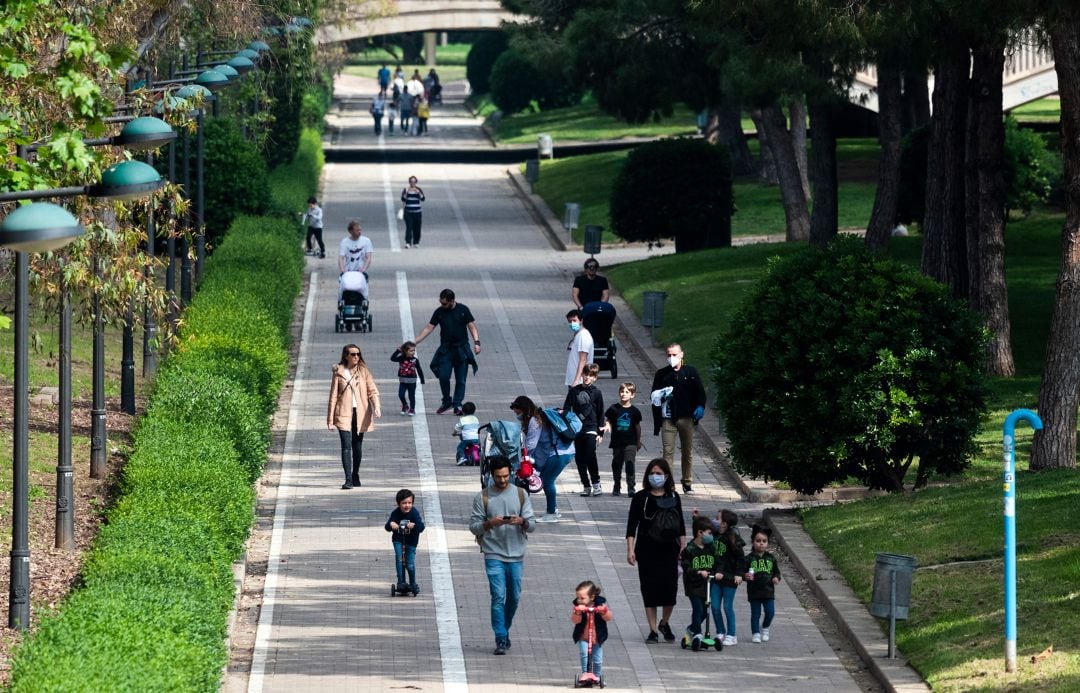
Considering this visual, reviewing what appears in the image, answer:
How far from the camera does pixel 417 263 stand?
134ft

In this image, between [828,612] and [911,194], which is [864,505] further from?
[911,194]

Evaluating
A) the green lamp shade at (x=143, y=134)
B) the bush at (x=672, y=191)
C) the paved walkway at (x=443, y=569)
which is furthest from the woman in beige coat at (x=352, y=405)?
the bush at (x=672, y=191)

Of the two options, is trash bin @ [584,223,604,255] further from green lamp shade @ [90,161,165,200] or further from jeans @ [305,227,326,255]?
green lamp shade @ [90,161,165,200]

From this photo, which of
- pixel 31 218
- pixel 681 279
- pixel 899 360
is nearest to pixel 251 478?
pixel 899 360

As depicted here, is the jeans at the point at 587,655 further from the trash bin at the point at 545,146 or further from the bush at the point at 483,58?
the bush at the point at 483,58

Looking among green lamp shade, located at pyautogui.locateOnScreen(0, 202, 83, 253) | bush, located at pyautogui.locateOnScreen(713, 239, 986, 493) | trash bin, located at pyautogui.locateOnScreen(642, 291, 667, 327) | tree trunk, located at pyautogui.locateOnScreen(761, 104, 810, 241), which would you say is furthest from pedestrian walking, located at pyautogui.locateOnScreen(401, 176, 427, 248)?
green lamp shade, located at pyautogui.locateOnScreen(0, 202, 83, 253)

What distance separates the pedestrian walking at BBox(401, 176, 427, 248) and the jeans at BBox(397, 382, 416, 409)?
17.9m

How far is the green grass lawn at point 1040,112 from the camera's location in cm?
6494

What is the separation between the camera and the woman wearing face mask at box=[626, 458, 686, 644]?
15.0 m

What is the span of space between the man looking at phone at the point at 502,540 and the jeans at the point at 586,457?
5183 millimetres

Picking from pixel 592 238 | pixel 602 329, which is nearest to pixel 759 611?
pixel 602 329

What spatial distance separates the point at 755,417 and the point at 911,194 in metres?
19.7

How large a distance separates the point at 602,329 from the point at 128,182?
627 inches

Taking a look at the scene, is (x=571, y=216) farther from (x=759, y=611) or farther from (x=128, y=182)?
(x=128, y=182)
